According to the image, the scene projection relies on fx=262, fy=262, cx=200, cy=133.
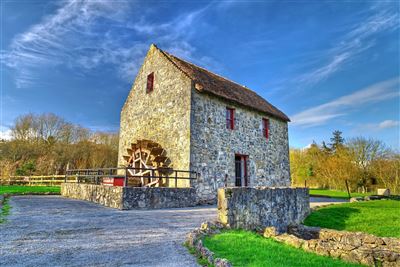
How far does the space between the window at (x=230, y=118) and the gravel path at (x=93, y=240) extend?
25.4 feet

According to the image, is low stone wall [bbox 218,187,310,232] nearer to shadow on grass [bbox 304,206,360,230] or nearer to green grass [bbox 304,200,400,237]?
shadow on grass [bbox 304,206,360,230]

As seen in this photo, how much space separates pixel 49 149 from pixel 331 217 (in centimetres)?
2873

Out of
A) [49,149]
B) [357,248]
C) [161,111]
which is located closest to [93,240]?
[357,248]

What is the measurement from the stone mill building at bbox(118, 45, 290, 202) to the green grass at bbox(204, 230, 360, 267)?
6752 mm

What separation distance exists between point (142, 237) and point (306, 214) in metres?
8.47

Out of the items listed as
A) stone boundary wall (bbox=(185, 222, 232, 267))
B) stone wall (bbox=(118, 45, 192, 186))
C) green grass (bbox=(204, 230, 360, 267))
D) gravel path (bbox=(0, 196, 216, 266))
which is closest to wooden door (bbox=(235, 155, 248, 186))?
stone wall (bbox=(118, 45, 192, 186))

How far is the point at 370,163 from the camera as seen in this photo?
27094 mm

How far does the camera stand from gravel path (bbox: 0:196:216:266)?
12.8ft

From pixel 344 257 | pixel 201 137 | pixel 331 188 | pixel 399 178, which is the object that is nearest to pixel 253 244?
pixel 344 257

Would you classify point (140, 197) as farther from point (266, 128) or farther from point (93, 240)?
point (266, 128)

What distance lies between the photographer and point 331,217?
1135cm

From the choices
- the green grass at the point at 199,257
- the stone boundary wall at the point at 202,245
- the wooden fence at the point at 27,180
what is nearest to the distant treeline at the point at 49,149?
the wooden fence at the point at 27,180

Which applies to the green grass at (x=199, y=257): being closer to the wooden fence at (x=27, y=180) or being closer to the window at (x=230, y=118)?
the window at (x=230, y=118)

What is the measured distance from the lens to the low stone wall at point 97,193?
9.72 metres
